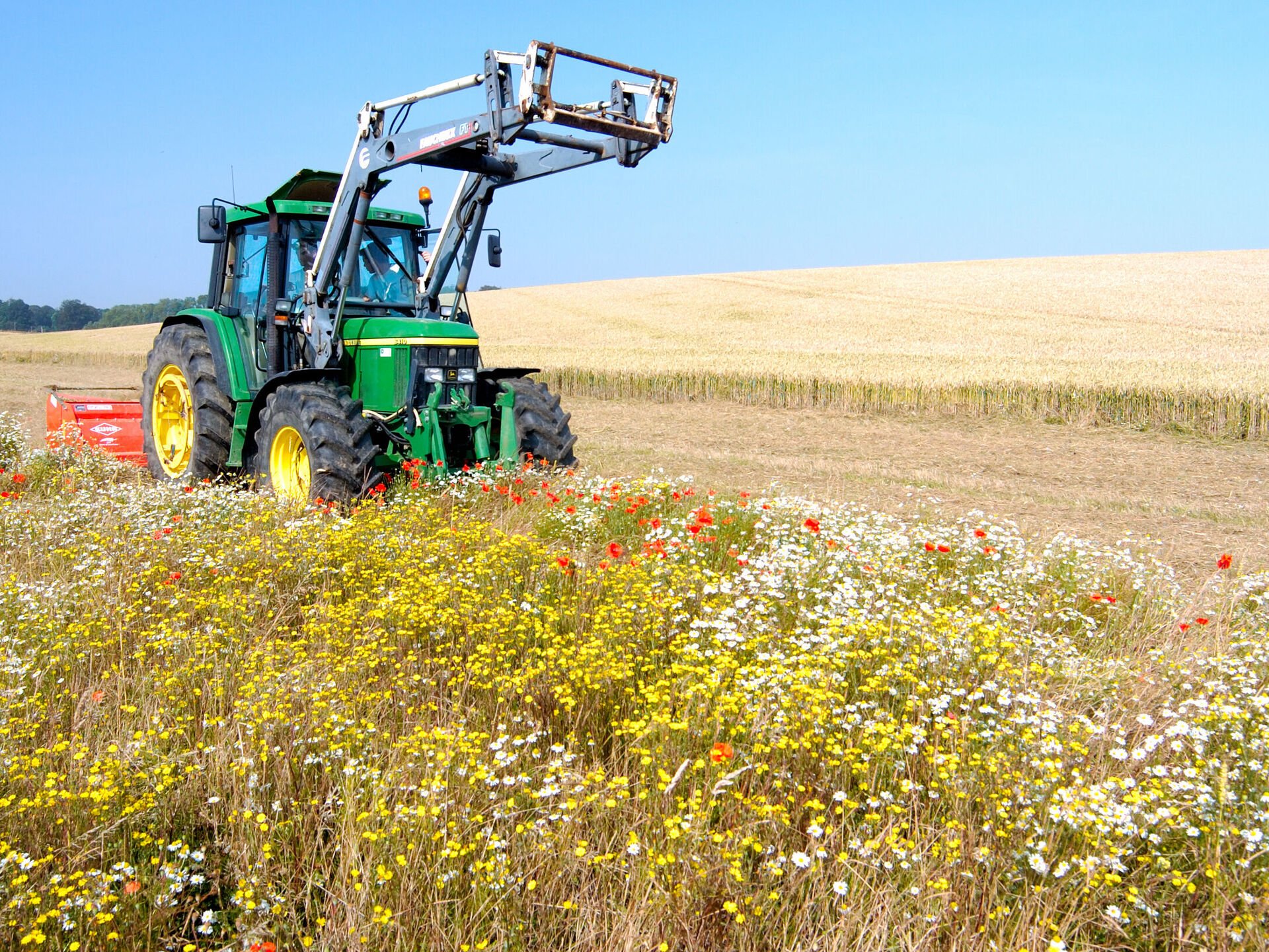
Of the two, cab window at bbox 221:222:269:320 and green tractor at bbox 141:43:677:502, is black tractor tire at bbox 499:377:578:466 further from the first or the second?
cab window at bbox 221:222:269:320

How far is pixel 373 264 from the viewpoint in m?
7.91

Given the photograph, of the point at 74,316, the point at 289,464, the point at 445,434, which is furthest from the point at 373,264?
the point at 74,316

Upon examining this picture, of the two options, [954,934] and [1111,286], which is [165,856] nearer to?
[954,934]

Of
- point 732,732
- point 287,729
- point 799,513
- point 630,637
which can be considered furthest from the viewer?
point 799,513

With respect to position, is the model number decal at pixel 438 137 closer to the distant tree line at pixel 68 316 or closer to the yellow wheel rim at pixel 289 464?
the yellow wheel rim at pixel 289 464

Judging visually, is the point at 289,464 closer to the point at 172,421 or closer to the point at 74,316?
the point at 172,421

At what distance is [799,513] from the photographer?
611 cm

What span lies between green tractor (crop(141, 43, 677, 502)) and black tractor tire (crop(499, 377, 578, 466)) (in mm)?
16

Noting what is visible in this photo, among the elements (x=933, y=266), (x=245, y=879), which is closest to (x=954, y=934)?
(x=245, y=879)

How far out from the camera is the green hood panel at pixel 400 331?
24.1 feet

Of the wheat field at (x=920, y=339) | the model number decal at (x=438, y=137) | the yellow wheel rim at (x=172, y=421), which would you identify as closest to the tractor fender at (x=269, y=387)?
the yellow wheel rim at (x=172, y=421)

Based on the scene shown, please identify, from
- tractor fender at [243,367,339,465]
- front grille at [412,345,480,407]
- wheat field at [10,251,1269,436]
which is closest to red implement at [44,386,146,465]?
tractor fender at [243,367,339,465]

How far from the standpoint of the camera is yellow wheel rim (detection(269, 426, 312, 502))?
7.18 meters

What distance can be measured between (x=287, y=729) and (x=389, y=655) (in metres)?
0.76
